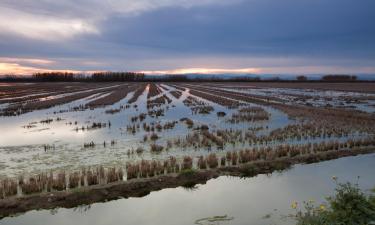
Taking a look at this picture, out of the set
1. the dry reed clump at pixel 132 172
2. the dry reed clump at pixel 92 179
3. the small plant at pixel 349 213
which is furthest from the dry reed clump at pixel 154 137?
the small plant at pixel 349 213

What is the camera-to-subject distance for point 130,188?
402 inches

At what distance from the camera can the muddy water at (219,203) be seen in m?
8.37

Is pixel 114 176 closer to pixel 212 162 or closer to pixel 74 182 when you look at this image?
pixel 74 182

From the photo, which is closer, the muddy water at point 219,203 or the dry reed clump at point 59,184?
the muddy water at point 219,203

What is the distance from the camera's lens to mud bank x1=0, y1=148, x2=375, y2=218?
9.04m

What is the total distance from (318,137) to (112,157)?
1055cm

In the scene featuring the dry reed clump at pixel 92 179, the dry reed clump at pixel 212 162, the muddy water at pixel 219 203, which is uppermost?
the dry reed clump at pixel 212 162

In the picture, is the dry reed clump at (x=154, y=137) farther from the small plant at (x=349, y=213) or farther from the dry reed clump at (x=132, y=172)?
the small plant at (x=349, y=213)

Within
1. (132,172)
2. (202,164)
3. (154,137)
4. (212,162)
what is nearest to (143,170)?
(132,172)

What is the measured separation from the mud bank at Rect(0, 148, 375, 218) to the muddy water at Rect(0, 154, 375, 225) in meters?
0.24

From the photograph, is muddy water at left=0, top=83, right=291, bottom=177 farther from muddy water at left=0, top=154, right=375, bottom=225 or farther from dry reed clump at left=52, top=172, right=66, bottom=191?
muddy water at left=0, top=154, right=375, bottom=225

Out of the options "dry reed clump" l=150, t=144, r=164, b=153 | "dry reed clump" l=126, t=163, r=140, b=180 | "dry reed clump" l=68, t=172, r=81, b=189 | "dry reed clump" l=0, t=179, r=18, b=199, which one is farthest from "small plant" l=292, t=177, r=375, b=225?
"dry reed clump" l=150, t=144, r=164, b=153

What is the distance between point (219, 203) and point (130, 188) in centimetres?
272

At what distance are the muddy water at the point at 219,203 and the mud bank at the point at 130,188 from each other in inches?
9.6
